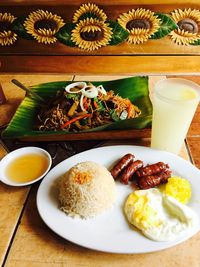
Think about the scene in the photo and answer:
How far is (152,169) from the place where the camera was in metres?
1.23

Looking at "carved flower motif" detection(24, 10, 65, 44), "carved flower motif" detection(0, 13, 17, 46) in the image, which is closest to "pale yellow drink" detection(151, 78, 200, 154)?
"carved flower motif" detection(24, 10, 65, 44)

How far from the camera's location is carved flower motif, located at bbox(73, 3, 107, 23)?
8.59 feet

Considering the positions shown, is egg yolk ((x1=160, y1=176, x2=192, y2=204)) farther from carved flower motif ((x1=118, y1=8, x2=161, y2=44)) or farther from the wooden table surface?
carved flower motif ((x1=118, y1=8, x2=161, y2=44))

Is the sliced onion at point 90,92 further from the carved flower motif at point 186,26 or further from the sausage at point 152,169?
the carved flower motif at point 186,26

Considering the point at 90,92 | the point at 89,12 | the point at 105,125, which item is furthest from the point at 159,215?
the point at 89,12

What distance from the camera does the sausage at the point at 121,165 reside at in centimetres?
124

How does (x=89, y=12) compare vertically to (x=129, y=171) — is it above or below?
above

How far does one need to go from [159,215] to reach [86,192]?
311 millimetres

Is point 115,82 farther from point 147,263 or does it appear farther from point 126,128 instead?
point 147,263

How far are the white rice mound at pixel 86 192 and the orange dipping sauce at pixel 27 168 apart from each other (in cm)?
19

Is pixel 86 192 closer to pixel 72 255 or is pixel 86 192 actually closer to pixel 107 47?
pixel 72 255

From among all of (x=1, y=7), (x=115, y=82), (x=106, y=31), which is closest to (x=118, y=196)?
(x=115, y=82)

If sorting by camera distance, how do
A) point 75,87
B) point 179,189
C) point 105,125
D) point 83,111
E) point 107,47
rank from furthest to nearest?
point 107,47
point 75,87
point 83,111
point 105,125
point 179,189

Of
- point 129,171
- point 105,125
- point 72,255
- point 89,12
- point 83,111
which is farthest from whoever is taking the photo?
point 89,12
